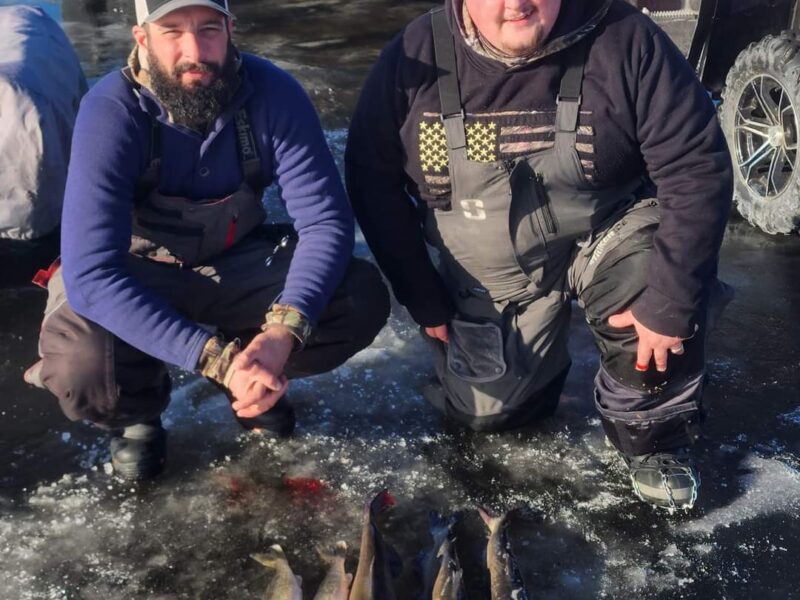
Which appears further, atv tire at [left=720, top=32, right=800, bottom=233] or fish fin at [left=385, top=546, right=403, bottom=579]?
atv tire at [left=720, top=32, right=800, bottom=233]

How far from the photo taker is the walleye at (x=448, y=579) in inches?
108

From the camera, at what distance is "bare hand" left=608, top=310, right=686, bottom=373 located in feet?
9.82

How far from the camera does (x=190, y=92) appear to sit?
3.07 metres

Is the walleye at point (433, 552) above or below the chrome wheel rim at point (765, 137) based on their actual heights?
below

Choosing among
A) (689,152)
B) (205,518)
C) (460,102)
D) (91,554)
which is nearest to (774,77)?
(689,152)

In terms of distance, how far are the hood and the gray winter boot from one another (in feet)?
4.72

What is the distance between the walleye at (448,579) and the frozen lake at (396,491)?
14 centimetres

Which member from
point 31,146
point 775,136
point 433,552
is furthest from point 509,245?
point 31,146

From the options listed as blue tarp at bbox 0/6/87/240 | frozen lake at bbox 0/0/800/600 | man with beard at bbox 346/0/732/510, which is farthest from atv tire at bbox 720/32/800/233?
blue tarp at bbox 0/6/87/240

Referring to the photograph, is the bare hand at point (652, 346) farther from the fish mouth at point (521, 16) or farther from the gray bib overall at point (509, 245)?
the fish mouth at point (521, 16)

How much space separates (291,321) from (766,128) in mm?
3138

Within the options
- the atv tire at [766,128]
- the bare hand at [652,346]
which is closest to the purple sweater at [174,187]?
the bare hand at [652,346]

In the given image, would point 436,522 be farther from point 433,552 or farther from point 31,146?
point 31,146

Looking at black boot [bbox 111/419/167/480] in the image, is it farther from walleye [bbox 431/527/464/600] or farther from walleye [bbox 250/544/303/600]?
walleye [bbox 431/527/464/600]
